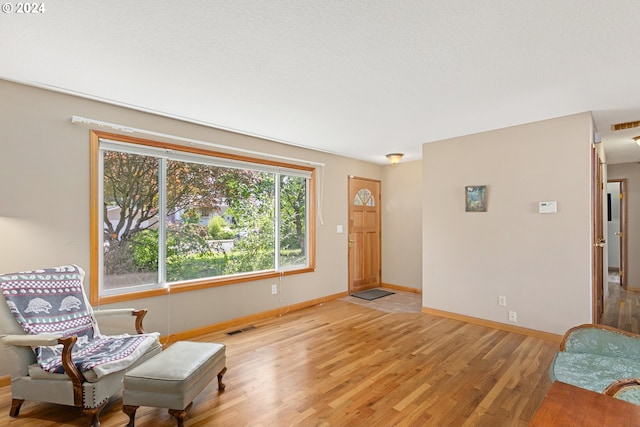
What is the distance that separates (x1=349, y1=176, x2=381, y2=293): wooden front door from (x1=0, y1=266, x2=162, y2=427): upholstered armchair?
3.63m

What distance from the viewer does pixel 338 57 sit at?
2068mm

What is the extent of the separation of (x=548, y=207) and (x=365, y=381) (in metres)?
2.65

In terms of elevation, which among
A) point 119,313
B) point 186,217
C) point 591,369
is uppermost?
point 186,217

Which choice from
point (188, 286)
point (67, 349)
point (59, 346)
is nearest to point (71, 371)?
point (67, 349)

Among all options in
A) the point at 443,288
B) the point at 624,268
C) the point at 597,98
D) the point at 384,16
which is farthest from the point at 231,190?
the point at 624,268

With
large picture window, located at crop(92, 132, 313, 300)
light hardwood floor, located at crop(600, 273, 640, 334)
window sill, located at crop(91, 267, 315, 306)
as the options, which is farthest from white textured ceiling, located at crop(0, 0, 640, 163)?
light hardwood floor, located at crop(600, 273, 640, 334)

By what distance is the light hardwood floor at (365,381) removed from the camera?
80.9 inches

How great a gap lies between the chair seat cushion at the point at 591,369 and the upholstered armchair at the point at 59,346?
109 inches

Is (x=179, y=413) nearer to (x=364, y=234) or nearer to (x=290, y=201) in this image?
(x=290, y=201)

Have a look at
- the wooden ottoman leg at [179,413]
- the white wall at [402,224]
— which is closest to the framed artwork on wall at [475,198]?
the white wall at [402,224]

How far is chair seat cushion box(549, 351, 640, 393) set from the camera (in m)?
1.71

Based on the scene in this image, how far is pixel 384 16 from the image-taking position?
165 cm

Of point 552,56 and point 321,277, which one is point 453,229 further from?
point 552,56

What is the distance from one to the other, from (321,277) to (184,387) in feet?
10.4
